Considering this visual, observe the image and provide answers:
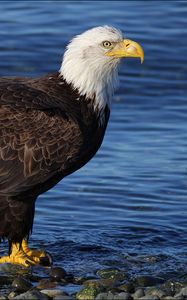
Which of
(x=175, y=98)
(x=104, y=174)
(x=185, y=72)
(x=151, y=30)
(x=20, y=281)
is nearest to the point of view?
(x=20, y=281)

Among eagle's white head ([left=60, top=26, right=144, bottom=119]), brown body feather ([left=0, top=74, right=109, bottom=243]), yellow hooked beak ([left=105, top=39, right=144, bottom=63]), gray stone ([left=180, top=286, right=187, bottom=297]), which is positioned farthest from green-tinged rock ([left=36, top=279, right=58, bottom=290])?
yellow hooked beak ([left=105, top=39, right=144, bottom=63])

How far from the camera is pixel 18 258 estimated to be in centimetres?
1002

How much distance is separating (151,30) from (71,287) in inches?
367

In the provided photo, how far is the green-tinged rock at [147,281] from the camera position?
30.3ft

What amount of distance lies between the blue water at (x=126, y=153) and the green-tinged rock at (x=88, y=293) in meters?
0.80

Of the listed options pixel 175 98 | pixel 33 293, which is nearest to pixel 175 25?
pixel 175 98

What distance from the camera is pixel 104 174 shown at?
12430mm

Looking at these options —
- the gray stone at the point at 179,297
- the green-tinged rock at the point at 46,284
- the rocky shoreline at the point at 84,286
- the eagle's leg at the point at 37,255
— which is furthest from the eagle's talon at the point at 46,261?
the gray stone at the point at 179,297

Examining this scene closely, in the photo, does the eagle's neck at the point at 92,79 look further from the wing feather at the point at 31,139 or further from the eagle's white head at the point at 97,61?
the wing feather at the point at 31,139

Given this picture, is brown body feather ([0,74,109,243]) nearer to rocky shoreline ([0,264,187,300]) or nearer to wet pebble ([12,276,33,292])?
rocky shoreline ([0,264,187,300])

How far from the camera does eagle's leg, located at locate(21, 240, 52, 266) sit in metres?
9.93

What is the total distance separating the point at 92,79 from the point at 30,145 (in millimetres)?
880

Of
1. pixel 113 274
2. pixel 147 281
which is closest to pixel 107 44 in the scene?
pixel 113 274

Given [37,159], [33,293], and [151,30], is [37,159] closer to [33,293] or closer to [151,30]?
[33,293]
